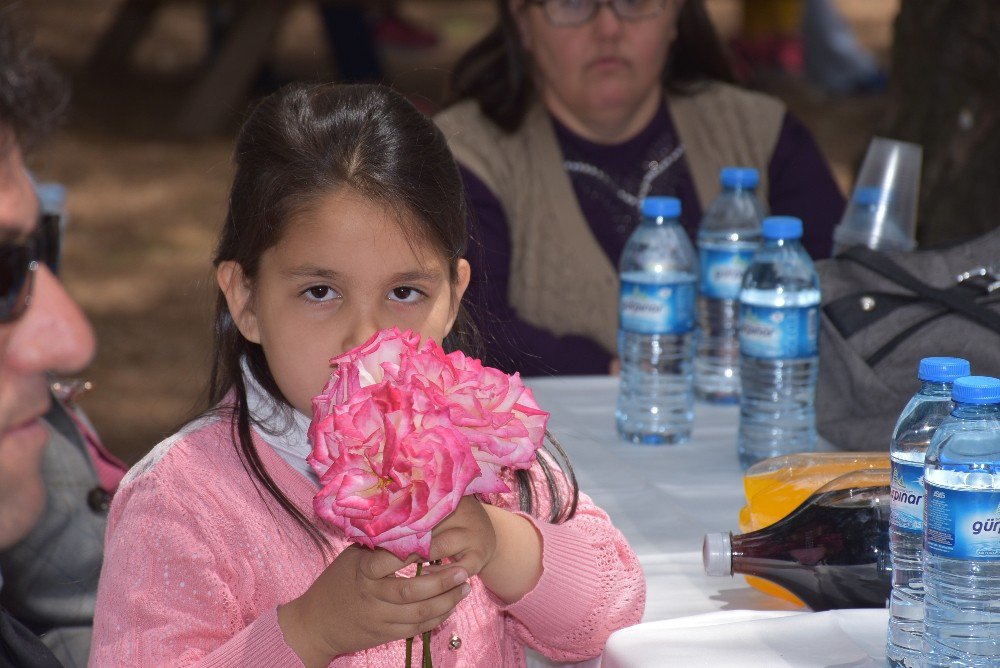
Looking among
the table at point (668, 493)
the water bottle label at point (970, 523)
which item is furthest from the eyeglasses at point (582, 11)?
the water bottle label at point (970, 523)

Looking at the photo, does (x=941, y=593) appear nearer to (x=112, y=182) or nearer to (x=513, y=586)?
(x=513, y=586)

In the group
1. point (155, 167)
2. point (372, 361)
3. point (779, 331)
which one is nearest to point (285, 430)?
point (372, 361)

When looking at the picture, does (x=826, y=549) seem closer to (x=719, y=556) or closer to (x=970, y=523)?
(x=719, y=556)

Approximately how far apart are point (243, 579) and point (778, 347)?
1.09m

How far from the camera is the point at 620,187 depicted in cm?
346

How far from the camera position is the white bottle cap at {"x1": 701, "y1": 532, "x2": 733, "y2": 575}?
1.76 m

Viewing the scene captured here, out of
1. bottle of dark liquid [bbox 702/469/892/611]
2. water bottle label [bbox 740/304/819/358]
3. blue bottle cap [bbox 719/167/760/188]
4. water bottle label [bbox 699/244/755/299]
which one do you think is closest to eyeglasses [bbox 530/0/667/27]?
blue bottle cap [bbox 719/167/760/188]

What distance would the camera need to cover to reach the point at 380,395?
1.23 metres

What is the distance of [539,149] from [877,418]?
140 cm

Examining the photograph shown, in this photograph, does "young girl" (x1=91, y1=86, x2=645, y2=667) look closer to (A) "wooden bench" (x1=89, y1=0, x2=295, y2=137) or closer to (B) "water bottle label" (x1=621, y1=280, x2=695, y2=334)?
(B) "water bottle label" (x1=621, y1=280, x2=695, y2=334)

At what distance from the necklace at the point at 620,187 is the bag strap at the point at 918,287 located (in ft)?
3.38

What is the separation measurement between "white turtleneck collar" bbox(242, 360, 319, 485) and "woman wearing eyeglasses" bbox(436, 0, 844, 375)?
1.45m

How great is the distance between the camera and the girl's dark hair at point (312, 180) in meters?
1.70

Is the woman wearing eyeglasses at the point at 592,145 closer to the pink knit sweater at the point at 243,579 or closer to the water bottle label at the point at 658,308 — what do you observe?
the water bottle label at the point at 658,308
